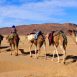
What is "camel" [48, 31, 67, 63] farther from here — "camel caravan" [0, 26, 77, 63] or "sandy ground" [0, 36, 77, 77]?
"sandy ground" [0, 36, 77, 77]

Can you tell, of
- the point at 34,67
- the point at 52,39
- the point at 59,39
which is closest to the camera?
the point at 34,67

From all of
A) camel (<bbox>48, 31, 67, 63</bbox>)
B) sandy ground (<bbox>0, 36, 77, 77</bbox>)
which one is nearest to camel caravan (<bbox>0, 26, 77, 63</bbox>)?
camel (<bbox>48, 31, 67, 63</bbox>)

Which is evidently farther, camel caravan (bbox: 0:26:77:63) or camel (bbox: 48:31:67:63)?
camel caravan (bbox: 0:26:77:63)

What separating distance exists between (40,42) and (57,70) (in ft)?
16.8

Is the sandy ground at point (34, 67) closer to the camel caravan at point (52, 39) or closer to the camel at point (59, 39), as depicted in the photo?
the camel caravan at point (52, 39)

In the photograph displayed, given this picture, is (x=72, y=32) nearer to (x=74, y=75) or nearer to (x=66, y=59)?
(x=66, y=59)

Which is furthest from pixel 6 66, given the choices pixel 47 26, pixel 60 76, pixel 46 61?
pixel 47 26

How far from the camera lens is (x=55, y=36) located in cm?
2383

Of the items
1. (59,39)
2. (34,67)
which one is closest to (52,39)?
(59,39)

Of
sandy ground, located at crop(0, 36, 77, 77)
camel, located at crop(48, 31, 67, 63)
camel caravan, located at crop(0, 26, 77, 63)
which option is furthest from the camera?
camel caravan, located at crop(0, 26, 77, 63)

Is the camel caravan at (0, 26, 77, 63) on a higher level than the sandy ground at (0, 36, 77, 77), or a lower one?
higher

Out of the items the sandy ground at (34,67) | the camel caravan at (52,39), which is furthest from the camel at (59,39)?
the sandy ground at (34,67)

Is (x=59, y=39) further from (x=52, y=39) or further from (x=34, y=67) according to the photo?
(x=34, y=67)

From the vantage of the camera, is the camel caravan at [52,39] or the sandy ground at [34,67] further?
the camel caravan at [52,39]
